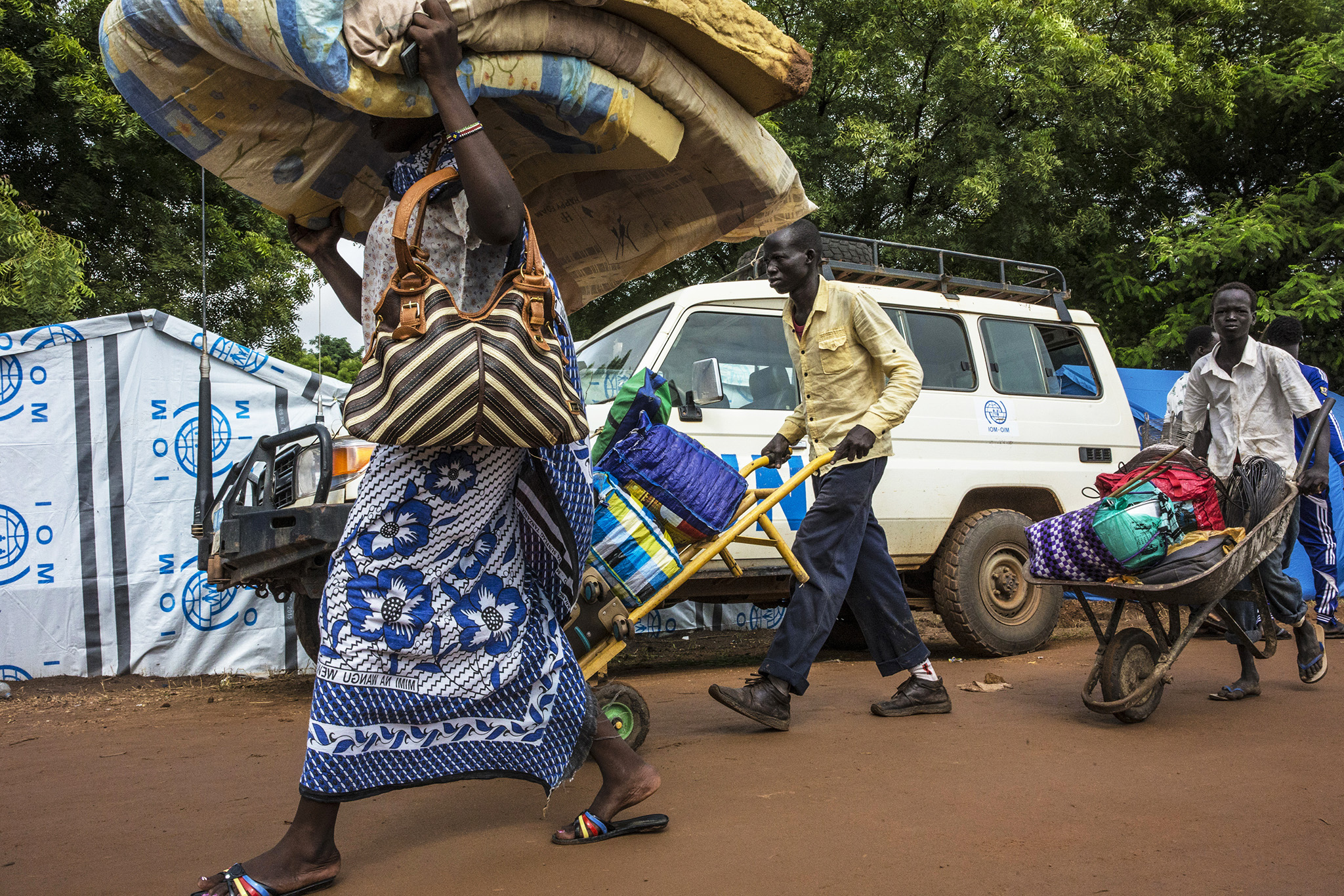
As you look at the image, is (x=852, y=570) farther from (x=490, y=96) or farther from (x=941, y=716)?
(x=490, y=96)

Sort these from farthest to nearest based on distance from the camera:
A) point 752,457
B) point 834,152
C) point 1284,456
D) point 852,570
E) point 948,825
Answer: point 834,152 < point 752,457 < point 1284,456 < point 852,570 < point 948,825

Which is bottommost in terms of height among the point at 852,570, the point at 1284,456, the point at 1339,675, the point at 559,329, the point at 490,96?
the point at 1339,675

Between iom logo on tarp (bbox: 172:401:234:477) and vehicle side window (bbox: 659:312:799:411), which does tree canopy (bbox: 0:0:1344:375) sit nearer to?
iom logo on tarp (bbox: 172:401:234:477)

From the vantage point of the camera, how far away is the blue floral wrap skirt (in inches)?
82.0

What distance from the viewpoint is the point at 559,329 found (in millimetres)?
2234

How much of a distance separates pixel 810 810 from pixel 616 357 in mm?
3255

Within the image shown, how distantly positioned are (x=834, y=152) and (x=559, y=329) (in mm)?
9771

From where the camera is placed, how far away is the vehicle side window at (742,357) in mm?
5160

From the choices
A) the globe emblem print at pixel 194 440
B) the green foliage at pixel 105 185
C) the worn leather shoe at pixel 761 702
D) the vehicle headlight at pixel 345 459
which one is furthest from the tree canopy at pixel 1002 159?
the worn leather shoe at pixel 761 702

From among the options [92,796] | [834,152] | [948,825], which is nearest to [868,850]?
[948,825]

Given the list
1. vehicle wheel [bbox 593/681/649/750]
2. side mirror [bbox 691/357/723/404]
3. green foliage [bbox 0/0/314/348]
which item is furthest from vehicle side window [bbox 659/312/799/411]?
green foliage [bbox 0/0/314/348]

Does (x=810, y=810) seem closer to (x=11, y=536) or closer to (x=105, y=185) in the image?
(x=11, y=536)

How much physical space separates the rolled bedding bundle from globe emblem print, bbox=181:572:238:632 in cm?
362

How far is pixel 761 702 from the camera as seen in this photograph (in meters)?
3.55
